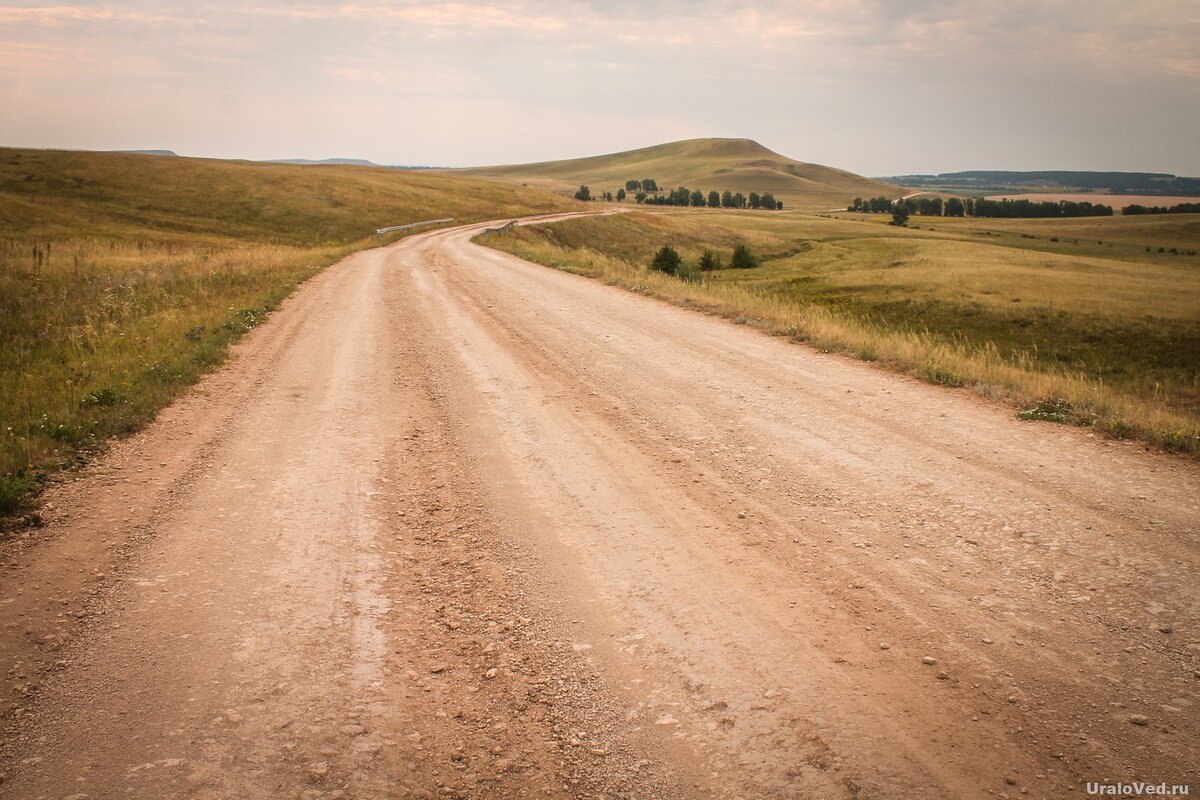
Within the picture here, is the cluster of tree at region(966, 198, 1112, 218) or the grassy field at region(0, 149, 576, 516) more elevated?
the cluster of tree at region(966, 198, 1112, 218)

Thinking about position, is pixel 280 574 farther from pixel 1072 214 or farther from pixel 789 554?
pixel 1072 214

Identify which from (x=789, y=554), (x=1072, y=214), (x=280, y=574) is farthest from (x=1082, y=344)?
(x=1072, y=214)

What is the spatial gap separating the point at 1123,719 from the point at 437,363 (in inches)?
361

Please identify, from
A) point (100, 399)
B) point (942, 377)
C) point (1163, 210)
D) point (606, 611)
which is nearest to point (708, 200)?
point (1163, 210)

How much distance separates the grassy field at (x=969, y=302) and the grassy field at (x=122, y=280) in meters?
10.3

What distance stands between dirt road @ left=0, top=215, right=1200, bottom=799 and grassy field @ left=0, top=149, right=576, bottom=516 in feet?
3.11

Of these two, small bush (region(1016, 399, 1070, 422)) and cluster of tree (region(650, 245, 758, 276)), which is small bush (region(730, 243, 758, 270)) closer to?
cluster of tree (region(650, 245, 758, 276))

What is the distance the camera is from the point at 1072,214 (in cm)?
16238

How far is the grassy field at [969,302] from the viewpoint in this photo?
952 centimetres

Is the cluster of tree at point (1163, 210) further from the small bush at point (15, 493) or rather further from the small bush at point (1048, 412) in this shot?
the small bush at point (15, 493)

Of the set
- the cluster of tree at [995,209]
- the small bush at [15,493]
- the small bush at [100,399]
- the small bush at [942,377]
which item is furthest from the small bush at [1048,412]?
the cluster of tree at [995,209]

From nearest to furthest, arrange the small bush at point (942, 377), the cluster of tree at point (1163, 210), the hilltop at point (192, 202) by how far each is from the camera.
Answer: the small bush at point (942, 377), the hilltop at point (192, 202), the cluster of tree at point (1163, 210)

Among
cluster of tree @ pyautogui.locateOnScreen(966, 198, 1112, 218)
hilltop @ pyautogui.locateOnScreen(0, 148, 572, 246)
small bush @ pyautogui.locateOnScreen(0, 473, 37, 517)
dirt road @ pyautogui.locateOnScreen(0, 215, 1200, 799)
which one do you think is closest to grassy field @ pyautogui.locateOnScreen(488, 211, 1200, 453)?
dirt road @ pyautogui.locateOnScreen(0, 215, 1200, 799)

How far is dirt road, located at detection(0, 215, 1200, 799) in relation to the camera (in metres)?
3.08
